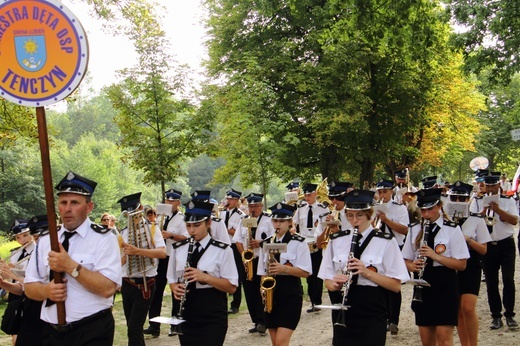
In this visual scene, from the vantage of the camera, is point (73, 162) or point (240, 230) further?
point (73, 162)

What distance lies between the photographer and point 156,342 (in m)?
11.1

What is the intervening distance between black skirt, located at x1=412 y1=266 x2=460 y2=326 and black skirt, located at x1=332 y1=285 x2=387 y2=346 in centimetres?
130

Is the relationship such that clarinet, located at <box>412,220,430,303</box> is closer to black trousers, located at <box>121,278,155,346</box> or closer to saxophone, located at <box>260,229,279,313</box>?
saxophone, located at <box>260,229,279,313</box>

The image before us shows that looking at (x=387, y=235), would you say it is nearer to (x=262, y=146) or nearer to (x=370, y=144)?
(x=262, y=146)

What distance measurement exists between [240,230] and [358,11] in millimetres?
4880

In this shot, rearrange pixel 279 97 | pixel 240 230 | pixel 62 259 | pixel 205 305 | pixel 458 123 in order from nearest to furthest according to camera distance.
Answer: pixel 62 259, pixel 205 305, pixel 240 230, pixel 279 97, pixel 458 123

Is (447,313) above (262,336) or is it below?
above

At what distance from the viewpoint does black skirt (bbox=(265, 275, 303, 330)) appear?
8141 millimetres

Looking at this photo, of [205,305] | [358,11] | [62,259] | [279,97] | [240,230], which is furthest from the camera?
[279,97]

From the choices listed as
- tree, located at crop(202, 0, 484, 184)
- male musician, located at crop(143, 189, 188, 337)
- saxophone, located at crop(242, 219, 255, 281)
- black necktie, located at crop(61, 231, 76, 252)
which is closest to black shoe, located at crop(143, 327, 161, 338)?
male musician, located at crop(143, 189, 188, 337)

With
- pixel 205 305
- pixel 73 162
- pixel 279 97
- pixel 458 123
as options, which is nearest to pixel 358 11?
pixel 205 305

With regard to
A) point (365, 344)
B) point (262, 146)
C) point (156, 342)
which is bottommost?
point (156, 342)

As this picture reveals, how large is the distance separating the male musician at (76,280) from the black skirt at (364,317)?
235cm

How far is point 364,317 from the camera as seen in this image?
614 centimetres
